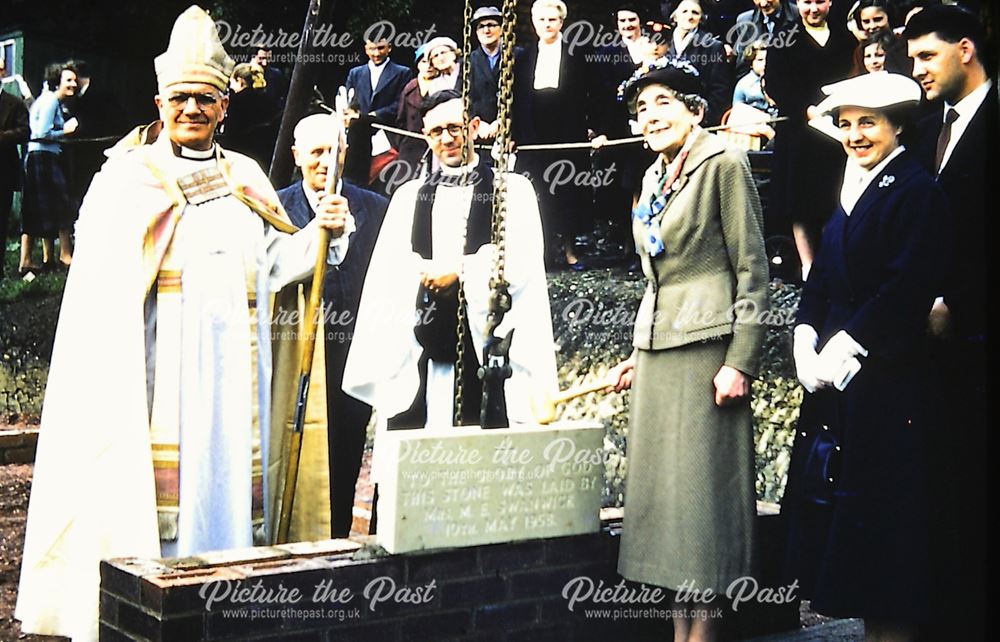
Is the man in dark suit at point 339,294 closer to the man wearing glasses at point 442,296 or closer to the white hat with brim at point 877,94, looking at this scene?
the man wearing glasses at point 442,296

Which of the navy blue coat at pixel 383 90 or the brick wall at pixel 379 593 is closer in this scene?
the brick wall at pixel 379 593

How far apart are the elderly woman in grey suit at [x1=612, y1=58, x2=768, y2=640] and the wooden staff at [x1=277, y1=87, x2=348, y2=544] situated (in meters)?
1.33

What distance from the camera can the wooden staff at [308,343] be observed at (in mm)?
5672

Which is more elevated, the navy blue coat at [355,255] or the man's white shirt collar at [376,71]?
the man's white shirt collar at [376,71]

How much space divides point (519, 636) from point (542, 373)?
1481 mm

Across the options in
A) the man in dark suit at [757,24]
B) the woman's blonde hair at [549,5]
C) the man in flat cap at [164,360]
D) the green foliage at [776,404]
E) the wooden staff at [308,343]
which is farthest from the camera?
the woman's blonde hair at [549,5]

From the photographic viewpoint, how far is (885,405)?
4680 millimetres

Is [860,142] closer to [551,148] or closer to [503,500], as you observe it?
[503,500]

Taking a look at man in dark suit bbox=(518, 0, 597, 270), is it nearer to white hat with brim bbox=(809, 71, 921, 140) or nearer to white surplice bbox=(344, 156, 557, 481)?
white surplice bbox=(344, 156, 557, 481)

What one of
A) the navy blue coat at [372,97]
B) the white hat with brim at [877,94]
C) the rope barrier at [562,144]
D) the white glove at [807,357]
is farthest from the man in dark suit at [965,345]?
the navy blue coat at [372,97]

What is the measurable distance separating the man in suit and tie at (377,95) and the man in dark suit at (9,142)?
7.93ft

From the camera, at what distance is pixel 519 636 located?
5164 mm

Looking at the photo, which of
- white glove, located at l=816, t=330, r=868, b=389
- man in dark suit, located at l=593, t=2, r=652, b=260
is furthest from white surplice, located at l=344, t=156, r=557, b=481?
man in dark suit, located at l=593, t=2, r=652, b=260

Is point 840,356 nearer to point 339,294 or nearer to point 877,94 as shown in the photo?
point 877,94
